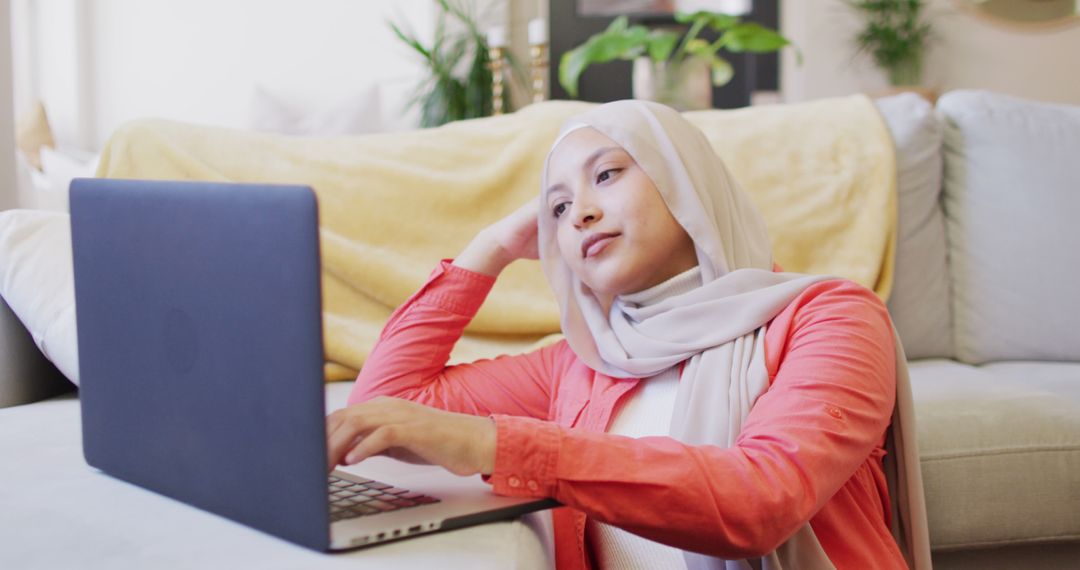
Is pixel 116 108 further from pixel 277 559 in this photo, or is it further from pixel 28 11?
pixel 277 559

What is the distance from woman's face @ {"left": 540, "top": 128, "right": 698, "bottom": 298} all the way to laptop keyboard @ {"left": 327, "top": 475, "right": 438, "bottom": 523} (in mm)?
410

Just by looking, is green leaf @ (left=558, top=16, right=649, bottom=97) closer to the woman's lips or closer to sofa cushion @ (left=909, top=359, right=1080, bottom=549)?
sofa cushion @ (left=909, top=359, right=1080, bottom=549)

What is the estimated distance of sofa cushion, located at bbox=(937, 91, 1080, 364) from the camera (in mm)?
2041

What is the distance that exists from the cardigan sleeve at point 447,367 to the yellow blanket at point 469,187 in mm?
400

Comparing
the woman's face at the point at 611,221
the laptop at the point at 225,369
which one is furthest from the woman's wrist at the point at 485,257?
the laptop at the point at 225,369

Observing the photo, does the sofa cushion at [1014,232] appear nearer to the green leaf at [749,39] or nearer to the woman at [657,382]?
the green leaf at [749,39]

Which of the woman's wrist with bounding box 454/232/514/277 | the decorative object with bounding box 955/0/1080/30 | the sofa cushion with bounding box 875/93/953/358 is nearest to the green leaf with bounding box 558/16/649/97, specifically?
the sofa cushion with bounding box 875/93/953/358

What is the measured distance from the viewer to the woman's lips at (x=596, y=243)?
1.18 metres

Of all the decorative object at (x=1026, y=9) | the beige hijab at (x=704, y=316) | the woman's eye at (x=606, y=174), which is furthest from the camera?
the decorative object at (x=1026, y=9)

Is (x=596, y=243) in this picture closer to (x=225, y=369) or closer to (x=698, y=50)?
(x=225, y=369)

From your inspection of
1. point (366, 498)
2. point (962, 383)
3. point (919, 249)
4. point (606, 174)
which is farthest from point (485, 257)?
point (919, 249)

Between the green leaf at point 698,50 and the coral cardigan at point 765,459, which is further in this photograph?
the green leaf at point 698,50

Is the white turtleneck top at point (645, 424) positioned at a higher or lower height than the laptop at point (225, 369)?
lower

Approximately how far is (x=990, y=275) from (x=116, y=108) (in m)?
4.79
